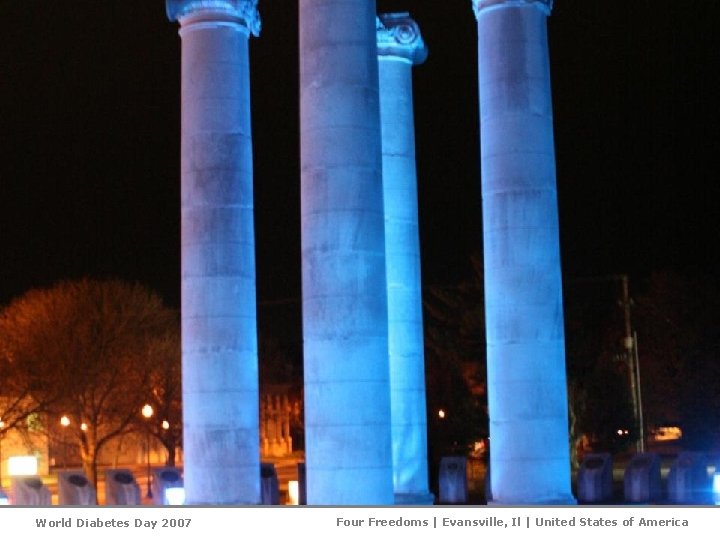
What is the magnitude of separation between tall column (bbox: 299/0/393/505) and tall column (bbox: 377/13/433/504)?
21.9m

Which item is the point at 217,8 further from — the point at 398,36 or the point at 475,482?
the point at 475,482

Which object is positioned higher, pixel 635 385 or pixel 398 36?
pixel 398 36

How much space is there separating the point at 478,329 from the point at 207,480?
80830 mm

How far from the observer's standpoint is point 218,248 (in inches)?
3031

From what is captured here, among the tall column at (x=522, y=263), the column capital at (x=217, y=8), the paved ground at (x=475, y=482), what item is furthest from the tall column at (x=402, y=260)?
the paved ground at (x=475, y=482)

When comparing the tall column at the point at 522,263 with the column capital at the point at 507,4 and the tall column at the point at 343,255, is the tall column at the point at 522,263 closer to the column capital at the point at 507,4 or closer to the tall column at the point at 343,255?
the column capital at the point at 507,4

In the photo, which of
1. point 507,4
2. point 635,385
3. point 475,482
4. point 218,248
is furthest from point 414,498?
point 635,385

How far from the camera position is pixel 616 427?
160 meters

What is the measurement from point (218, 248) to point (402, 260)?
13.8m

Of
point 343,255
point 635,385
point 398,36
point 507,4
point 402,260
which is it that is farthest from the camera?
point 635,385

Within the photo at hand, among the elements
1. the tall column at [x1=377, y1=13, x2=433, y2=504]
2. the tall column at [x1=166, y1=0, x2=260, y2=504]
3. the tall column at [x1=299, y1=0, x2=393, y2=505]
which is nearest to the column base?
the tall column at [x1=377, y1=13, x2=433, y2=504]

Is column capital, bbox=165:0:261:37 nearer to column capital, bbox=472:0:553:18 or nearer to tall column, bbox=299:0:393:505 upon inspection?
column capital, bbox=472:0:553:18
